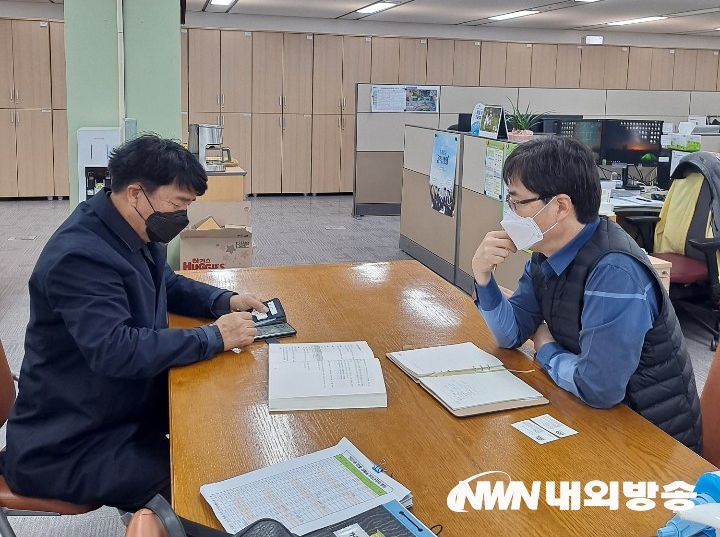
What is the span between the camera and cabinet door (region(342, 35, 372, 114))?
10180 millimetres

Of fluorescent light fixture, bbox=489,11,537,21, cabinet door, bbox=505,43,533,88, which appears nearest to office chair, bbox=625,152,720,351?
fluorescent light fixture, bbox=489,11,537,21

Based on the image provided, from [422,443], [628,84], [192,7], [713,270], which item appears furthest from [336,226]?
[422,443]

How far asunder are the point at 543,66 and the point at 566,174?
10084 millimetres

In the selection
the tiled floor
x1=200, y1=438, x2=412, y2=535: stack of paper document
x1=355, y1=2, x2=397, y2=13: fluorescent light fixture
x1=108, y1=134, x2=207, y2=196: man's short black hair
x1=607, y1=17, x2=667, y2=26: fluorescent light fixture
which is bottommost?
the tiled floor

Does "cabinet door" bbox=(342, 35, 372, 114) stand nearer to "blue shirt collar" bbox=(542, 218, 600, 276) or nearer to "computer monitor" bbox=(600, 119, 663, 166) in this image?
"computer monitor" bbox=(600, 119, 663, 166)

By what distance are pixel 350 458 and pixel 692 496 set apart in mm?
579

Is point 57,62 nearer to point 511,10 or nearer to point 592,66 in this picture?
point 511,10

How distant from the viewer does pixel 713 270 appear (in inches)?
166

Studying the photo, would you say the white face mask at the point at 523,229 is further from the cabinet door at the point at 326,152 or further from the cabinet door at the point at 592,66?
the cabinet door at the point at 592,66

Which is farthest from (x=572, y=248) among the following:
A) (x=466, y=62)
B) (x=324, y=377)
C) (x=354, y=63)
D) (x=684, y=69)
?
(x=684, y=69)

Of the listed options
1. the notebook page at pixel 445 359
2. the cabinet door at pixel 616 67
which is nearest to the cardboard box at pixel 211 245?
the notebook page at pixel 445 359

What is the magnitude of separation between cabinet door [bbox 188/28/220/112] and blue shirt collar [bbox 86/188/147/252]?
8366 mm

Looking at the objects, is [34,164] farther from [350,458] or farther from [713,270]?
[350,458]

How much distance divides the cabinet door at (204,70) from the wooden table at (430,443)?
8420mm
